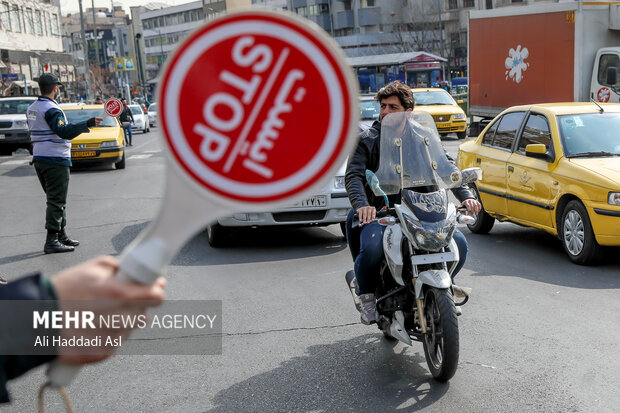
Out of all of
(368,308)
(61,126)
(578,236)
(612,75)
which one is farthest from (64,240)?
(612,75)

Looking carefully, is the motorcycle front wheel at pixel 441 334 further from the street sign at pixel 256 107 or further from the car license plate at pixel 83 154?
the car license plate at pixel 83 154

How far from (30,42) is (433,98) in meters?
47.0

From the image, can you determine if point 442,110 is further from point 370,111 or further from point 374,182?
point 374,182

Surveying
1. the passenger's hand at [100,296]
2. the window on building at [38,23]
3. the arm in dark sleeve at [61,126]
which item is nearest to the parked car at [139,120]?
the window on building at [38,23]

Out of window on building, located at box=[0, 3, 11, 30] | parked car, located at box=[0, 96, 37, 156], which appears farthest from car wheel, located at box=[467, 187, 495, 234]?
window on building, located at box=[0, 3, 11, 30]

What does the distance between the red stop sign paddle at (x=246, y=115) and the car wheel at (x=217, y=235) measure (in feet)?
25.9

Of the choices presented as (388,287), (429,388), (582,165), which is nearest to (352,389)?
(429,388)

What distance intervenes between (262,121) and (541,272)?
6.67 meters

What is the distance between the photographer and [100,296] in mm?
1425

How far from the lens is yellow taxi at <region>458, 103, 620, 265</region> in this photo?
25.6 feet

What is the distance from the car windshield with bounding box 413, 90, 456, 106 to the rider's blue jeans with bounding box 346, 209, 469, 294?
2086 cm

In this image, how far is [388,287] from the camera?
5355mm

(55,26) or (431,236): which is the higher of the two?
(55,26)

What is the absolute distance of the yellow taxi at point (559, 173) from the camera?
7793 millimetres
